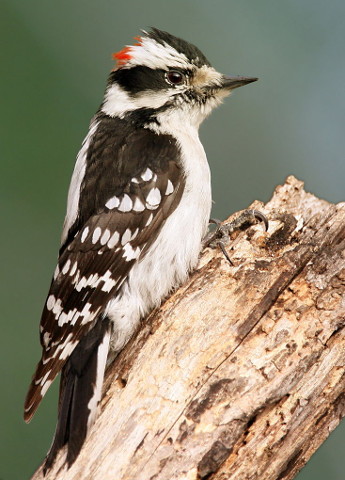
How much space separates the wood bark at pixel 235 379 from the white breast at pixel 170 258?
0.15 m

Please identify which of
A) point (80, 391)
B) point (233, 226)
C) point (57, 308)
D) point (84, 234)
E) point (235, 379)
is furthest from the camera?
point (233, 226)

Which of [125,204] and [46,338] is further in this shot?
[125,204]

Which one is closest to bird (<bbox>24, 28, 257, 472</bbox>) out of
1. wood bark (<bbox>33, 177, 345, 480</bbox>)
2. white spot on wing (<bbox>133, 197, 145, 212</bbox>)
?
white spot on wing (<bbox>133, 197, 145, 212</bbox>)

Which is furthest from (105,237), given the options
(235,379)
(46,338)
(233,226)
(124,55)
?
(124,55)

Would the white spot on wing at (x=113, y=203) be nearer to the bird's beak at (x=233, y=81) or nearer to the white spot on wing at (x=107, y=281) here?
the white spot on wing at (x=107, y=281)

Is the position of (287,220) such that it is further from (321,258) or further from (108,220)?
(108,220)

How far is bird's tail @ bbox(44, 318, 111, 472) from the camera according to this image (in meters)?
2.51

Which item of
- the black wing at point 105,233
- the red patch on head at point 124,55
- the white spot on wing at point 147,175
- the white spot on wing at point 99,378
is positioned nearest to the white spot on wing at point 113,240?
the black wing at point 105,233

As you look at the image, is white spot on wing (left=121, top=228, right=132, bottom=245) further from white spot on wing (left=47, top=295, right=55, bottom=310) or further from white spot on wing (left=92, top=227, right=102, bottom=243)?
white spot on wing (left=47, top=295, right=55, bottom=310)

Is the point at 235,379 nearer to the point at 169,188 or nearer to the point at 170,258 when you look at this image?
the point at 170,258

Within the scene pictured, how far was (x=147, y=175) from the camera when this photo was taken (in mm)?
3127

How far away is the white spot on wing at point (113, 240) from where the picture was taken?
299 cm

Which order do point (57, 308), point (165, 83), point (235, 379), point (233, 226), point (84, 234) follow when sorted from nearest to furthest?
point (235, 379)
point (57, 308)
point (84, 234)
point (233, 226)
point (165, 83)

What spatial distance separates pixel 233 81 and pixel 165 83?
15.6 inches
